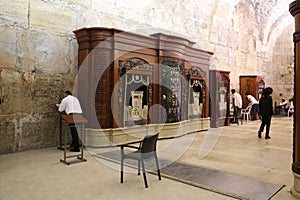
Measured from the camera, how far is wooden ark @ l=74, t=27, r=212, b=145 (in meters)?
5.72

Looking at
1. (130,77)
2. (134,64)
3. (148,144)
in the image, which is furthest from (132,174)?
(134,64)

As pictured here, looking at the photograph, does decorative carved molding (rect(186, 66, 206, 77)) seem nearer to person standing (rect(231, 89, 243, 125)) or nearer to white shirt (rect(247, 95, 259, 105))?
person standing (rect(231, 89, 243, 125))

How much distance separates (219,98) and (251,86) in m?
3.49

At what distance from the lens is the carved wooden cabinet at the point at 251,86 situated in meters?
11.9

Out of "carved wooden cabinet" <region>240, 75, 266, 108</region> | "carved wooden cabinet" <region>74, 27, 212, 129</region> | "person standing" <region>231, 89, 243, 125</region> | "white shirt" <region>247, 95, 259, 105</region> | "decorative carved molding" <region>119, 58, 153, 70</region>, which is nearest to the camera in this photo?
"carved wooden cabinet" <region>74, 27, 212, 129</region>

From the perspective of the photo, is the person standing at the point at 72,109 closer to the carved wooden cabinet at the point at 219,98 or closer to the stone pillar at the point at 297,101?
the stone pillar at the point at 297,101

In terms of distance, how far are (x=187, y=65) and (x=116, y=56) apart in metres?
2.59

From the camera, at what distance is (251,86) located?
475 inches

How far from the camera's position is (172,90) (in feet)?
22.7

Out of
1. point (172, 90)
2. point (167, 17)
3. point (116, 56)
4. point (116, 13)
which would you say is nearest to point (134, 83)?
point (116, 56)

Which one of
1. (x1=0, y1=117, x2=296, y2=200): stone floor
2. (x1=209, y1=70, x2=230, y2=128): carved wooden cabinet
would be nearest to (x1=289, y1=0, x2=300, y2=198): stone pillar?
(x1=0, y1=117, x2=296, y2=200): stone floor

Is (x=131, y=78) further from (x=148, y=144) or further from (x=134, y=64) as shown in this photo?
(x=148, y=144)

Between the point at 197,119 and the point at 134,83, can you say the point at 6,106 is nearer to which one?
the point at 134,83

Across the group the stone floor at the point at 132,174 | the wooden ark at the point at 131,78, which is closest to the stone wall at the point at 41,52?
the wooden ark at the point at 131,78
